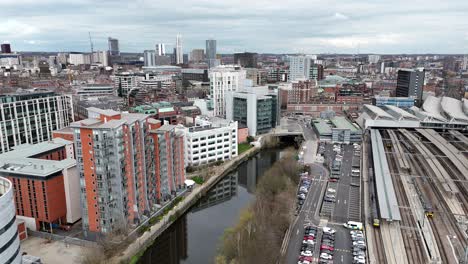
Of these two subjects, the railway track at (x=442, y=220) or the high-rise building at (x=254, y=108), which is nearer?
the railway track at (x=442, y=220)

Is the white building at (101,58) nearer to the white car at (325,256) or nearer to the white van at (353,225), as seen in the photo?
the white van at (353,225)

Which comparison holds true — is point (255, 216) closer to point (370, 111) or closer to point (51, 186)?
point (51, 186)

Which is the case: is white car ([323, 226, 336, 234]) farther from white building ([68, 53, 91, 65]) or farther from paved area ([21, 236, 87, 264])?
white building ([68, 53, 91, 65])

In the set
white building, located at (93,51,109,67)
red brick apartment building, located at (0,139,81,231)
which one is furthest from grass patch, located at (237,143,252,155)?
white building, located at (93,51,109,67)

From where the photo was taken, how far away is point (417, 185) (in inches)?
757

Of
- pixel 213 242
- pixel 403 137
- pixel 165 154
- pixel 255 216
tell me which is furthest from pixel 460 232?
pixel 403 137

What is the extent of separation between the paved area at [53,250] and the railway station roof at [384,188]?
40.9 feet

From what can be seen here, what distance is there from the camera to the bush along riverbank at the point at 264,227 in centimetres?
1170

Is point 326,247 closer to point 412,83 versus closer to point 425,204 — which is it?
point 425,204

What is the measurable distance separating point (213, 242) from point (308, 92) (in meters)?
34.5

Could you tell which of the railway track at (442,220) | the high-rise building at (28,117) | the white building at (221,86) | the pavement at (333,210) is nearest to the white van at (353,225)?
the pavement at (333,210)

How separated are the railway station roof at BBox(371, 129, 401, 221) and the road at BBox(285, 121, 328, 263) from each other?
9.25 ft

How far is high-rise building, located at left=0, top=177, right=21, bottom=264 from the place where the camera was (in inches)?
334

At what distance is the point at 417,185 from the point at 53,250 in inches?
711
